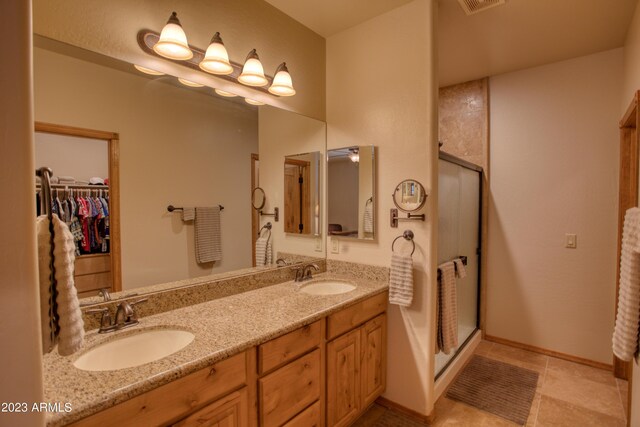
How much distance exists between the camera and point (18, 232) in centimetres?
55

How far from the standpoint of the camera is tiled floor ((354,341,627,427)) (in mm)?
2059

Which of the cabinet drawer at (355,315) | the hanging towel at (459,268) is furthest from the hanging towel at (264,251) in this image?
the hanging towel at (459,268)

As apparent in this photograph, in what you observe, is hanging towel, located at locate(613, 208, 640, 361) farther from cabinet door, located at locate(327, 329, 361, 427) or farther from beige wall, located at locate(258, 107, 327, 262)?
beige wall, located at locate(258, 107, 327, 262)

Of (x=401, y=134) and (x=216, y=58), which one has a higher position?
(x=216, y=58)

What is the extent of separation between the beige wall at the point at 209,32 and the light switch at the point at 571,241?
7.80 feet

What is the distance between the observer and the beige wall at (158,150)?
4.43ft

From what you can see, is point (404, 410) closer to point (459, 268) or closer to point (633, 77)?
point (459, 268)

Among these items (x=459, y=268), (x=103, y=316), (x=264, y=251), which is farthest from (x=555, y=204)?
(x=103, y=316)

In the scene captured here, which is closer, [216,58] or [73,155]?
[73,155]

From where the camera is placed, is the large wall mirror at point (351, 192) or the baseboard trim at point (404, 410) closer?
the baseboard trim at point (404, 410)

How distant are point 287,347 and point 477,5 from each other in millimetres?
2251

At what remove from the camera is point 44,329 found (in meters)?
0.71

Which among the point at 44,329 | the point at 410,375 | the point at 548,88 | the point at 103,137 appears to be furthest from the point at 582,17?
the point at 44,329

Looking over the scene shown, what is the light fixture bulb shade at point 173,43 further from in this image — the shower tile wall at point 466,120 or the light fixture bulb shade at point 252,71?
the shower tile wall at point 466,120
